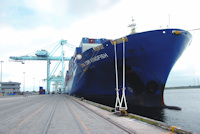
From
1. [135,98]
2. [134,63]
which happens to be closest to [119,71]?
[134,63]

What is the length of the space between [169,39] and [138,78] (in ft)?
12.8

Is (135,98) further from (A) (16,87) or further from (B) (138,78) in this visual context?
(A) (16,87)

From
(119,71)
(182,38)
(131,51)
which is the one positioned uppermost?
(182,38)

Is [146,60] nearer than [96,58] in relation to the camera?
Yes

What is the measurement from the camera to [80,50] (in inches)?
845

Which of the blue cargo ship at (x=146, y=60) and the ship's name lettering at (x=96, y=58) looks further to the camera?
the ship's name lettering at (x=96, y=58)

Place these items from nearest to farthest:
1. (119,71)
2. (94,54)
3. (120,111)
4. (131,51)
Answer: (120,111)
(131,51)
(119,71)
(94,54)

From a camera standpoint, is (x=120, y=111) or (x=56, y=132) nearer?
(x=56, y=132)

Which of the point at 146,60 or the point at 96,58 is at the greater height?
the point at 96,58

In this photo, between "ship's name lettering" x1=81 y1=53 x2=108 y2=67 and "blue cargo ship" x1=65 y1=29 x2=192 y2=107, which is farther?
"ship's name lettering" x1=81 y1=53 x2=108 y2=67

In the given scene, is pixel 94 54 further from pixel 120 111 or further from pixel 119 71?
pixel 120 111

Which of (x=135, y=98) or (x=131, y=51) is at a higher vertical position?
(x=131, y=51)

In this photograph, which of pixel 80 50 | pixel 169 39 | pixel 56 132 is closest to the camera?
pixel 56 132

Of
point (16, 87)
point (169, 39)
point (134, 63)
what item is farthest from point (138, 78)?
point (16, 87)
